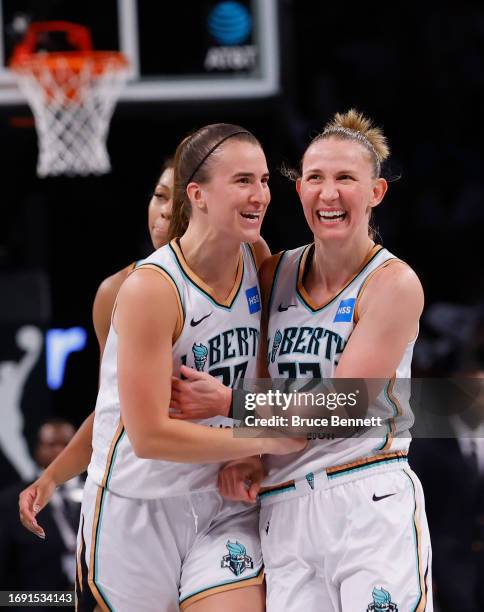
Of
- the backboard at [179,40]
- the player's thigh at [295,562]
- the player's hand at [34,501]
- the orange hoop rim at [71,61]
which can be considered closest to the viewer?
the player's thigh at [295,562]

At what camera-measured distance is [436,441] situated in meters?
5.38

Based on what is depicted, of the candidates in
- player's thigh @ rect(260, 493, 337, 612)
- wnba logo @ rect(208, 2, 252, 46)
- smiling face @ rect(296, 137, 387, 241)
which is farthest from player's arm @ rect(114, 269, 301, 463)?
wnba logo @ rect(208, 2, 252, 46)

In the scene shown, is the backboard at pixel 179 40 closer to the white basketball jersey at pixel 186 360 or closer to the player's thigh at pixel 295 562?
the white basketball jersey at pixel 186 360

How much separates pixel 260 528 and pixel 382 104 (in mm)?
7769

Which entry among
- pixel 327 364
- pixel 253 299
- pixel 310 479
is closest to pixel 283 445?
pixel 310 479

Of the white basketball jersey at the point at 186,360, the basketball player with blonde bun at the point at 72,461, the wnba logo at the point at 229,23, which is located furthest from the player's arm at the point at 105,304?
the wnba logo at the point at 229,23

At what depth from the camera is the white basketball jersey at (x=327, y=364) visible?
9.84ft

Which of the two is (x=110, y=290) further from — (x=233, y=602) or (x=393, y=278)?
(x=233, y=602)

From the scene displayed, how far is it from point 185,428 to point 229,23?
4.75 meters

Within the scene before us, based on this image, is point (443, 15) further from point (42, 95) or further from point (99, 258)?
point (42, 95)

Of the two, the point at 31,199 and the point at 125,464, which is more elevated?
the point at 31,199

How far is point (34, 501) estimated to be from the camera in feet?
11.2

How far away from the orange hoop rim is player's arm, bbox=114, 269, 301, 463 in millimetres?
4251

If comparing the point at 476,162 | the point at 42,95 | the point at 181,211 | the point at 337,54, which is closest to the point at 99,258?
the point at 42,95
